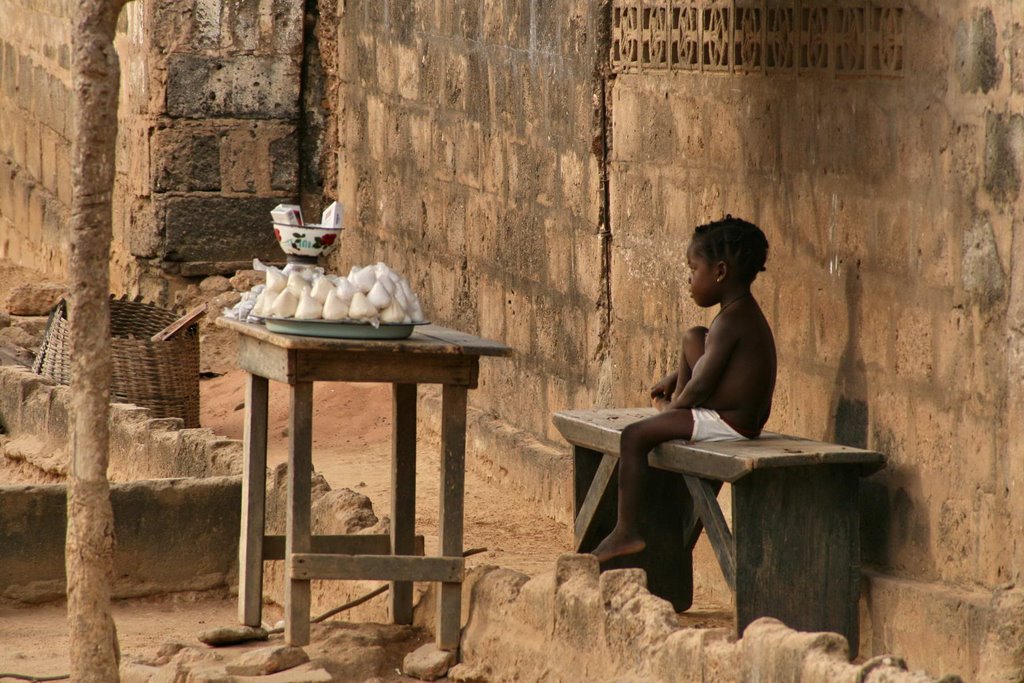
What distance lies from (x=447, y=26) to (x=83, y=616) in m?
5.17

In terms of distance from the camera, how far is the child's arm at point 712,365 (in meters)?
5.24

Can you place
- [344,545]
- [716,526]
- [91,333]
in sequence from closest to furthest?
[91,333] < [716,526] < [344,545]

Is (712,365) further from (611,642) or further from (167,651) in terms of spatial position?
(167,651)

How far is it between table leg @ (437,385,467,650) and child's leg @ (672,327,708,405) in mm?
704

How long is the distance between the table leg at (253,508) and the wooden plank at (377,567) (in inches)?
18.0

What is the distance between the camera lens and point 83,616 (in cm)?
457

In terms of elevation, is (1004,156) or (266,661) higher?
(1004,156)

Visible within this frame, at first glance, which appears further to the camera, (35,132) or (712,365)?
(35,132)

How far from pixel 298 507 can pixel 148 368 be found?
4.20 m

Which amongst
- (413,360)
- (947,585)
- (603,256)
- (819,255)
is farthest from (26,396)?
(947,585)

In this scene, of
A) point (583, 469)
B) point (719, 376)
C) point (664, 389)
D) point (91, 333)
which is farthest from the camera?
point (583, 469)

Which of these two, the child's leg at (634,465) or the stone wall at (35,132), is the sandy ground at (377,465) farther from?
the stone wall at (35,132)

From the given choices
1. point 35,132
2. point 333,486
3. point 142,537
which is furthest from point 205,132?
point 142,537

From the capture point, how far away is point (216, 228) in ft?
36.6
